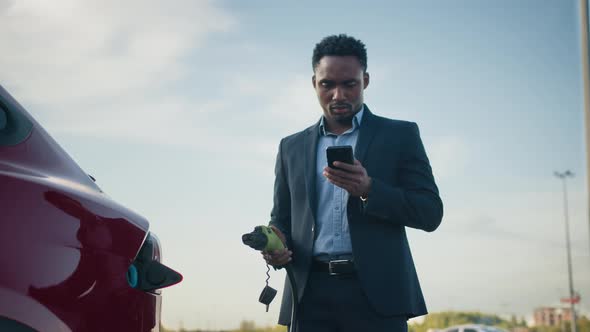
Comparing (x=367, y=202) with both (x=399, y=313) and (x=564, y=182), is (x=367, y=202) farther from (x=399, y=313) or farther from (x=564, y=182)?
(x=564, y=182)

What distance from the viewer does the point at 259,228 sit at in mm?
3500

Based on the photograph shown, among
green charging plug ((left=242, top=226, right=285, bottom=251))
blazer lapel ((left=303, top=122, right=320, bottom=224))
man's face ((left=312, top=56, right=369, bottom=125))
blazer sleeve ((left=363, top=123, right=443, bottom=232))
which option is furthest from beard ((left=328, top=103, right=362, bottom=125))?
green charging plug ((left=242, top=226, right=285, bottom=251))

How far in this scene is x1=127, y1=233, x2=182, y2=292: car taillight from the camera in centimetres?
241

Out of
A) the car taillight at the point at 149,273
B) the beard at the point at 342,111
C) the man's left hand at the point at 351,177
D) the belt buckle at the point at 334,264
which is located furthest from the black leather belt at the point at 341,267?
the car taillight at the point at 149,273

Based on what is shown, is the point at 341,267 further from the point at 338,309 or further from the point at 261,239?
the point at 261,239

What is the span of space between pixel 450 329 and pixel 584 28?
1983 centimetres

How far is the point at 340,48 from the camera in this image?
12.8ft

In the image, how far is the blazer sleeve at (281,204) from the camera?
3951 millimetres

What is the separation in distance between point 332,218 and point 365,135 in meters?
0.47

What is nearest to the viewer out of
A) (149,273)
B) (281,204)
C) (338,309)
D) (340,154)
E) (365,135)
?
(149,273)

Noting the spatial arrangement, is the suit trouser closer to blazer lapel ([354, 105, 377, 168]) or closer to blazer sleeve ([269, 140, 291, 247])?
blazer sleeve ([269, 140, 291, 247])

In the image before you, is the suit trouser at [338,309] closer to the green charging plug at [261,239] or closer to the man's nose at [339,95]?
the green charging plug at [261,239]

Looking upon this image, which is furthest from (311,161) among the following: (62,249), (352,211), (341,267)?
(62,249)

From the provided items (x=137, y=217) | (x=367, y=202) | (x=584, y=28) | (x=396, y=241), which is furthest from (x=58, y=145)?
(x=584, y=28)
